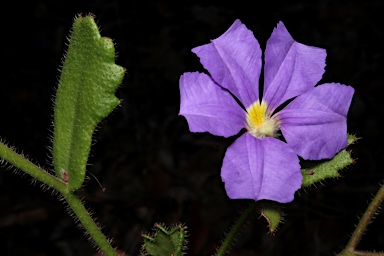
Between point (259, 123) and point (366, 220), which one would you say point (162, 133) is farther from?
point (366, 220)

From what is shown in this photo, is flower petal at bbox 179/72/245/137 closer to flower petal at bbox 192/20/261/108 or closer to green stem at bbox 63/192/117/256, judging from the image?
flower petal at bbox 192/20/261/108

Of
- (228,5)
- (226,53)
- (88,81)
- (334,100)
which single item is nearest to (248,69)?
(226,53)

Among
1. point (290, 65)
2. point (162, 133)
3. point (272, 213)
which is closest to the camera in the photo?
point (272, 213)

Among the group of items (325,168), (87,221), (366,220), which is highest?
(325,168)

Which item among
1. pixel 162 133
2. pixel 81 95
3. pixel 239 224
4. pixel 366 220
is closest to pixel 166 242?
pixel 239 224

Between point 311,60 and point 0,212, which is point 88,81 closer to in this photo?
point 311,60

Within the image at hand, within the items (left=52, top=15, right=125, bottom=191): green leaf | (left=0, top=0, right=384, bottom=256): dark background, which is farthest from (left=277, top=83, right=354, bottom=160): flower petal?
(left=0, top=0, right=384, bottom=256): dark background
